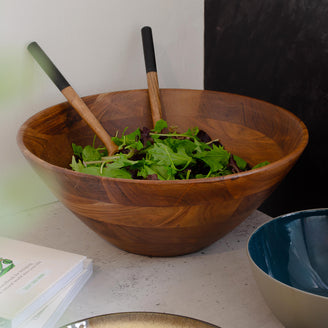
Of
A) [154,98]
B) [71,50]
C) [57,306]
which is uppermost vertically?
[71,50]

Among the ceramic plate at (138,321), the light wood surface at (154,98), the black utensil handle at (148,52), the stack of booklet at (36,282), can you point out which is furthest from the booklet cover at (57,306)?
the black utensil handle at (148,52)

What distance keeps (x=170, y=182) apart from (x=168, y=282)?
0.23 metres

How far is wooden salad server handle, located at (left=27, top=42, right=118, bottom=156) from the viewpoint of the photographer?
0.95 meters

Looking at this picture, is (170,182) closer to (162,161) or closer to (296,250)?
(162,161)

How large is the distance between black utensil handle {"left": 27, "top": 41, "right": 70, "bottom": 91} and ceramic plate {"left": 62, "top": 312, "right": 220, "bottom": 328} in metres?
0.58

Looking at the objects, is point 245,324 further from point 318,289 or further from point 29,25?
point 29,25

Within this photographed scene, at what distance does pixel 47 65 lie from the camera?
950 mm

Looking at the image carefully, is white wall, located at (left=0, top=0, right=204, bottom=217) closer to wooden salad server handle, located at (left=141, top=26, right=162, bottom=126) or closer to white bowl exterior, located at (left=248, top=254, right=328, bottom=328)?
wooden salad server handle, located at (left=141, top=26, right=162, bottom=126)

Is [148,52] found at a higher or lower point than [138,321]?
higher

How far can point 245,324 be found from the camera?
2.19ft

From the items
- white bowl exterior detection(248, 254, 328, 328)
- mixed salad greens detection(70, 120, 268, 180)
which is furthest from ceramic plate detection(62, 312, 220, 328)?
mixed salad greens detection(70, 120, 268, 180)

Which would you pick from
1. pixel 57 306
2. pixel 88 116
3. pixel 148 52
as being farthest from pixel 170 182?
pixel 148 52

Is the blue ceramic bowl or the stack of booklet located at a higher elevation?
the stack of booklet

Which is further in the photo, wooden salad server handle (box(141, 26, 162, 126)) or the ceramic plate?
wooden salad server handle (box(141, 26, 162, 126))
